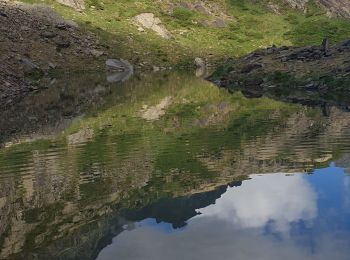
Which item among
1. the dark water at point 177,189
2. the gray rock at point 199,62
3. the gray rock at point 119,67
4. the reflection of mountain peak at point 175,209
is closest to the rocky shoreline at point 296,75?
the dark water at point 177,189

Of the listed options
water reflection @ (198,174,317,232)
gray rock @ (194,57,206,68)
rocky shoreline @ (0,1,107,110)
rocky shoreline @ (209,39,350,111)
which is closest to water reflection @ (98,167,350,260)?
water reflection @ (198,174,317,232)

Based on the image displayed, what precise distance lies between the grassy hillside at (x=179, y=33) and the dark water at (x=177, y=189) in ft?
365

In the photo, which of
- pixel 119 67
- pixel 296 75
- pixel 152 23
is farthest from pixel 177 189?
pixel 152 23

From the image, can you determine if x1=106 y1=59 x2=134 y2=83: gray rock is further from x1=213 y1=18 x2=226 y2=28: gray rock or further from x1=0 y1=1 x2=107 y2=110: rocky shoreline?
x1=213 y1=18 x2=226 y2=28: gray rock

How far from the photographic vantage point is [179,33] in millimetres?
181250

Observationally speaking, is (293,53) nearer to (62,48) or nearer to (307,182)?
(62,48)

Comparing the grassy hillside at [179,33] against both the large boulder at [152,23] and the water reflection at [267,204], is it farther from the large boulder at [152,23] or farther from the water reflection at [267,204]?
the water reflection at [267,204]

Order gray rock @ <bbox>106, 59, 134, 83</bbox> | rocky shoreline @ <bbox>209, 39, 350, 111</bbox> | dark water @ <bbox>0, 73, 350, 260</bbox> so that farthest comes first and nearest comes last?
gray rock @ <bbox>106, 59, 134, 83</bbox> < rocky shoreline @ <bbox>209, 39, 350, 111</bbox> < dark water @ <bbox>0, 73, 350, 260</bbox>

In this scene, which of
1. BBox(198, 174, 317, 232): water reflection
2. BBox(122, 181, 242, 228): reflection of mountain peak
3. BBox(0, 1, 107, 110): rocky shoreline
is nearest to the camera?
BBox(198, 174, 317, 232): water reflection

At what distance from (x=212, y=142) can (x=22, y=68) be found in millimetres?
77528

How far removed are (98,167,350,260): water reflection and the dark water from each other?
0.04m

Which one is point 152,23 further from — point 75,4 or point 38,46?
point 38,46

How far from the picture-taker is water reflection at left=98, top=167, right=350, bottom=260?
15.7m

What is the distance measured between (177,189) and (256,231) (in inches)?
247
